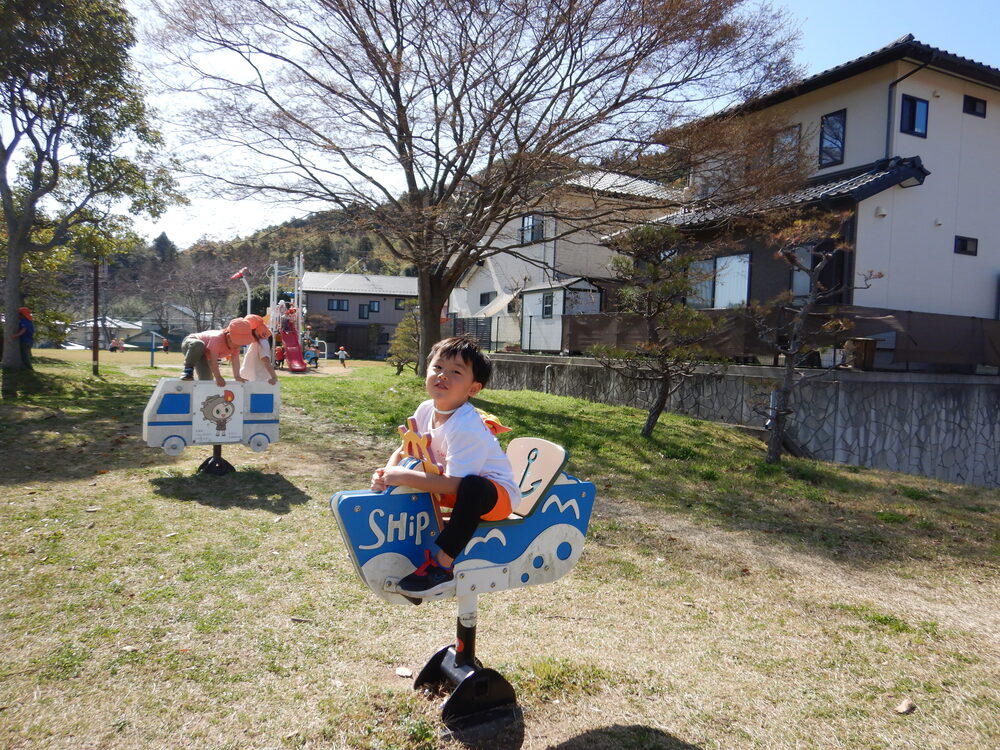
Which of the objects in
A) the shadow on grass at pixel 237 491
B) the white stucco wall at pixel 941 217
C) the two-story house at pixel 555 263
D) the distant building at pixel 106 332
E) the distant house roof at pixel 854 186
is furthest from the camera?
the distant building at pixel 106 332

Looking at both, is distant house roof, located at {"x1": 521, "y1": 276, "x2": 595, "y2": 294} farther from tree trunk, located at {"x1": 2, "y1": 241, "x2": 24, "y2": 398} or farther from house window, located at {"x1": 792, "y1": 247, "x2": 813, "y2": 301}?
tree trunk, located at {"x1": 2, "y1": 241, "x2": 24, "y2": 398}

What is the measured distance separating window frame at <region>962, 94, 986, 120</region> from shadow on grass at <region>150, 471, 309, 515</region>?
57.2ft

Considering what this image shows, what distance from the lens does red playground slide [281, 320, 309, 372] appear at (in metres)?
18.1

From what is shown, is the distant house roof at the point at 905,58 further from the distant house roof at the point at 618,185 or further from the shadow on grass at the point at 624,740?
the shadow on grass at the point at 624,740

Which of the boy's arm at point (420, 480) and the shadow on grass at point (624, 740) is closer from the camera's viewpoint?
the boy's arm at point (420, 480)

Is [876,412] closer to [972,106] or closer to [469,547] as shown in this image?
[972,106]

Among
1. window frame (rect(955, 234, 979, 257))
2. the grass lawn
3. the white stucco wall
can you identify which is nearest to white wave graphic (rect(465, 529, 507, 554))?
the grass lawn

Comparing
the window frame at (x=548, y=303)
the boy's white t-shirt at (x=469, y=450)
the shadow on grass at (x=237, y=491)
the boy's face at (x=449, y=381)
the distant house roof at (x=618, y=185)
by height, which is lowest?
the shadow on grass at (x=237, y=491)

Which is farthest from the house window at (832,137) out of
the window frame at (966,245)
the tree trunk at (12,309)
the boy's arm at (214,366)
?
the tree trunk at (12,309)

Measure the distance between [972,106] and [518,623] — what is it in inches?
713

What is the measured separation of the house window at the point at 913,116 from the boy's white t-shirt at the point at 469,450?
15.6 m

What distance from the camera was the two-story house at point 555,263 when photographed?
11.6m

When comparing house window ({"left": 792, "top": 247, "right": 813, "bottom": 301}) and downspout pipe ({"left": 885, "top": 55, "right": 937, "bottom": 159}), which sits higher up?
downspout pipe ({"left": 885, "top": 55, "right": 937, "bottom": 159})

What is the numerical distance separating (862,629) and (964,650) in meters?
0.50
